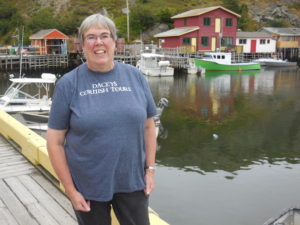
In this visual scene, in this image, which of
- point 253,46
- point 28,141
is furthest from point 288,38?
point 28,141

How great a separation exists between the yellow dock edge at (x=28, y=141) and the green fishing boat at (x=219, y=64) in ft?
126

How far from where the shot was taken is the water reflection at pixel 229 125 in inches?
522

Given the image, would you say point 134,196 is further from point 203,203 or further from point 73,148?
point 203,203

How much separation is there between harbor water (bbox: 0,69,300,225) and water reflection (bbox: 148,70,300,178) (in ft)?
0.11

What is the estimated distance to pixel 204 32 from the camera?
50.8 meters

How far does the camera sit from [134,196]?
262cm

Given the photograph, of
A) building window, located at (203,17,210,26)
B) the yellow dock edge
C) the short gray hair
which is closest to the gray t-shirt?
the short gray hair

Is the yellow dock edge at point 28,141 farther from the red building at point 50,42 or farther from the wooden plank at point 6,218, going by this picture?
the red building at point 50,42

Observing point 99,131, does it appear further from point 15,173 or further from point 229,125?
point 229,125

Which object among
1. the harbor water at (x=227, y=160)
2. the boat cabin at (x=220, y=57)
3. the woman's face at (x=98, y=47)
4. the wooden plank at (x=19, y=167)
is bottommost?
the harbor water at (x=227, y=160)

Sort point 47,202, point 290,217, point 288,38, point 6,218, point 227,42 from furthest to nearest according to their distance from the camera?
point 288,38, point 227,42, point 290,217, point 47,202, point 6,218

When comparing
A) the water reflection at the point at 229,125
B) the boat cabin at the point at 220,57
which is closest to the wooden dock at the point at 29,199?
the water reflection at the point at 229,125

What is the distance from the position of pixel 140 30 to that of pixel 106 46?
2307 inches

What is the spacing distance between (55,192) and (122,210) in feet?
8.07
